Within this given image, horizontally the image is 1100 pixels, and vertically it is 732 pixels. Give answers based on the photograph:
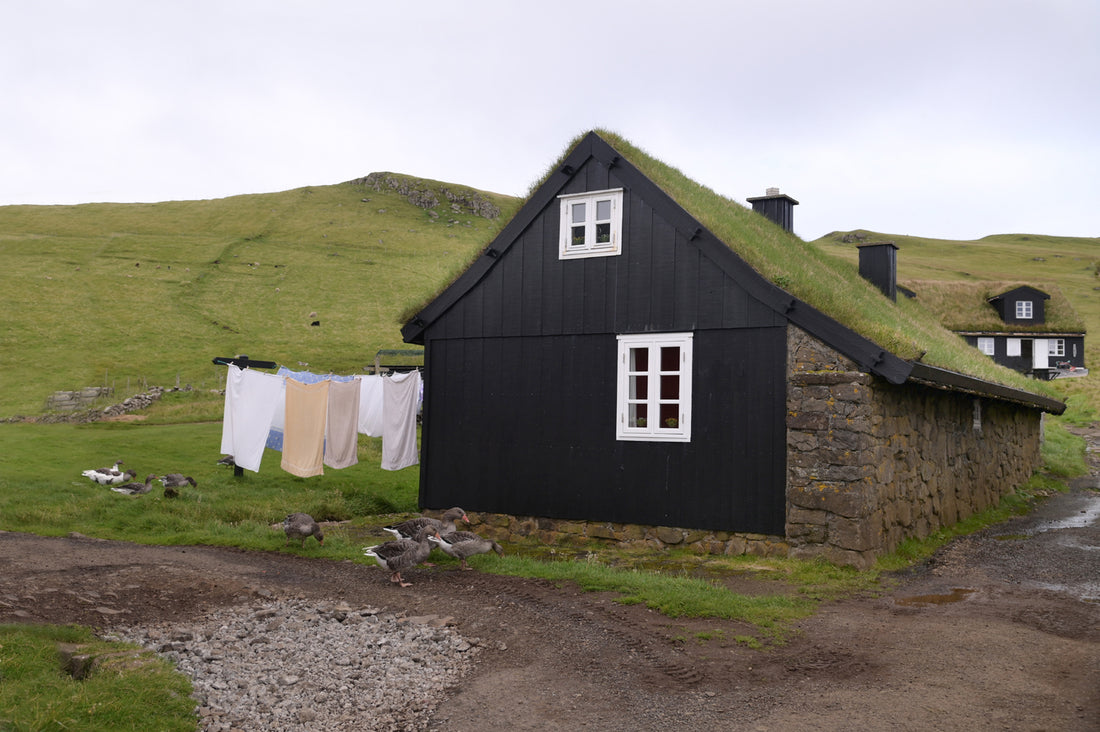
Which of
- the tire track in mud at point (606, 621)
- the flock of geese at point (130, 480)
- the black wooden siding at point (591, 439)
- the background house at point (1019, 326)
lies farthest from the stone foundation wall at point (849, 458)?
the background house at point (1019, 326)

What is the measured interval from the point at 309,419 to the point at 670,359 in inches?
280

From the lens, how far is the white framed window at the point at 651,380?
13.1 metres

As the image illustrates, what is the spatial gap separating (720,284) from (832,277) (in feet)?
21.9

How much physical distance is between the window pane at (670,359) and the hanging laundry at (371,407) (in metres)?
6.56

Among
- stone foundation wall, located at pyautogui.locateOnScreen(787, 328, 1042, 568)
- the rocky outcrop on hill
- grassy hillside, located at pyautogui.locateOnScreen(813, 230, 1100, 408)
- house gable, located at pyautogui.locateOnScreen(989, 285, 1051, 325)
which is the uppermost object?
the rocky outcrop on hill

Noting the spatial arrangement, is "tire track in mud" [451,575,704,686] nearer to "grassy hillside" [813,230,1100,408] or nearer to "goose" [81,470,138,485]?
"goose" [81,470,138,485]

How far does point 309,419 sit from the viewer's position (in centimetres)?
1622

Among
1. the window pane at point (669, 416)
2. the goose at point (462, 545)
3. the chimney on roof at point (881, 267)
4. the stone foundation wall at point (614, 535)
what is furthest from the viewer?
the chimney on roof at point (881, 267)

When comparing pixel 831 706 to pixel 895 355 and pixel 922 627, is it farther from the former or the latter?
pixel 895 355

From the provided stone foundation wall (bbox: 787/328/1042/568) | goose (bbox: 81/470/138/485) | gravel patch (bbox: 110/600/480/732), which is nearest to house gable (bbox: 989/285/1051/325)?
stone foundation wall (bbox: 787/328/1042/568)

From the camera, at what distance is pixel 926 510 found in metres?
14.1

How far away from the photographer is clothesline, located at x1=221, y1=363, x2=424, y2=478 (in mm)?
15922

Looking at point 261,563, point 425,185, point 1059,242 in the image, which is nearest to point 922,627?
point 261,563

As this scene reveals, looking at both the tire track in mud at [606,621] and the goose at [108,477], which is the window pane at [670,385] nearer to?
the tire track in mud at [606,621]
